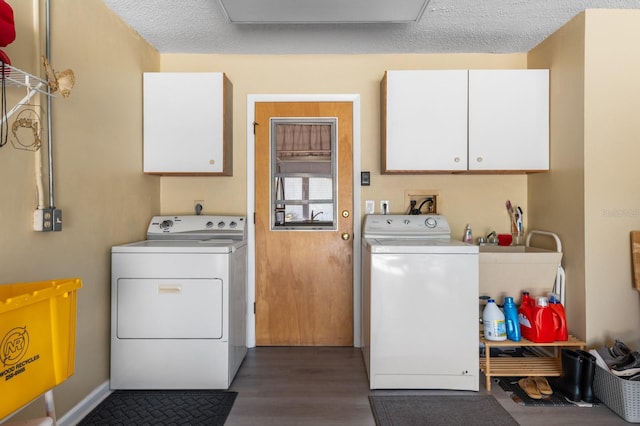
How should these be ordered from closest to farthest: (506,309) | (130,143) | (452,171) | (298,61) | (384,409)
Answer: (384,409)
(506,309)
(130,143)
(452,171)
(298,61)

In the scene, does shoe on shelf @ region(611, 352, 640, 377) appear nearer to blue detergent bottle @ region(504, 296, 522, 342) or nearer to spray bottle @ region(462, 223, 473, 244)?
blue detergent bottle @ region(504, 296, 522, 342)

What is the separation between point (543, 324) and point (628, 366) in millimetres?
432

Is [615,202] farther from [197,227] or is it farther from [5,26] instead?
[5,26]

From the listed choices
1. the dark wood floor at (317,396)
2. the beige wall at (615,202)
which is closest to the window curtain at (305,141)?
the dark wood floor at (317,396)

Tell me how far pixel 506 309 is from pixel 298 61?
2.40 m

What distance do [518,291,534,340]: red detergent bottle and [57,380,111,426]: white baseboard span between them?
260 cm

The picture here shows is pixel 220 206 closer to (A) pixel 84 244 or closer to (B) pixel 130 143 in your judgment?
(B) pixel 130 143

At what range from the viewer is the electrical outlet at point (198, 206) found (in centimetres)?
305

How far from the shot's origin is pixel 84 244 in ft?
6.93

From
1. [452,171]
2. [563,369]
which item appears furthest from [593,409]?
[452,171]

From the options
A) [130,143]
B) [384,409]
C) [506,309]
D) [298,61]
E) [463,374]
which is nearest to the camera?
[384,409]

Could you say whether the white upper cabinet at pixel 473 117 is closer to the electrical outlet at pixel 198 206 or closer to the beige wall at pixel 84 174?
the electrical outlet at pixel 198 206

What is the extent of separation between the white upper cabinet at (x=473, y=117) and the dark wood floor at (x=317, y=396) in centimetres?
153

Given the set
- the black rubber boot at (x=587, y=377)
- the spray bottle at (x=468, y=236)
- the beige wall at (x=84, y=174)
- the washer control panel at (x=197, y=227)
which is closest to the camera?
the beige wall at (x=84, y=174)
